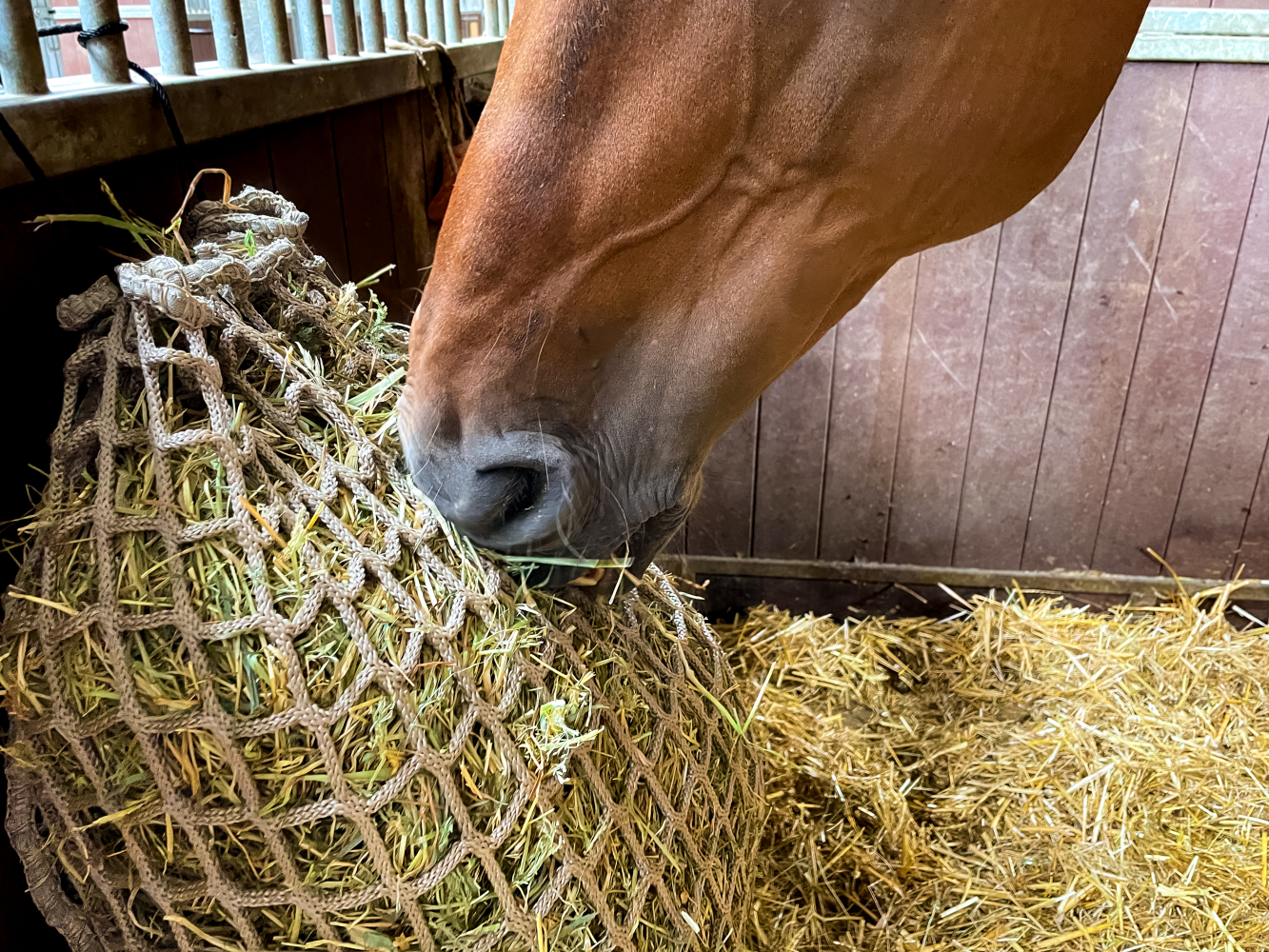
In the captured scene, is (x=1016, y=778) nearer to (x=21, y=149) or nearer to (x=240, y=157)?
(x=240, y=157)

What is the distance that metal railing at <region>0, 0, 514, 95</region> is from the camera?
27.6 inches

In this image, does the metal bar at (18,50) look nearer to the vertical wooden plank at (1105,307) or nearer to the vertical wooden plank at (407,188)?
the vertical wooden plank at (407,188)

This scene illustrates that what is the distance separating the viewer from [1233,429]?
2043 mm

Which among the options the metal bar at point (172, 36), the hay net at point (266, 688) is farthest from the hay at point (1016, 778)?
the metal bar at point (172, 36)

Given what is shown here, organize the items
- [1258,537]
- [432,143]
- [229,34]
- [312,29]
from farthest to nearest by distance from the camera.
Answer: [1258,537], [432,143], [312,29], [229,34]

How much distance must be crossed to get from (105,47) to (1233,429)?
2.36 m

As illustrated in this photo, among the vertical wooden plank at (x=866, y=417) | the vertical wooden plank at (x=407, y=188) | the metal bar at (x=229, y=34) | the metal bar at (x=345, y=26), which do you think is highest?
the metal bar at (x=345, y=26)

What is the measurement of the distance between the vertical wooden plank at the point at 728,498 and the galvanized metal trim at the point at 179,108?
1126 millimetres

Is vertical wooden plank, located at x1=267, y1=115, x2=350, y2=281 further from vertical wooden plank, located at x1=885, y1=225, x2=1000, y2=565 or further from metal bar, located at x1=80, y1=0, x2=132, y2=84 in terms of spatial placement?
vertical wooden plank, located at x1=885, y1=225, x2=1000, y2=565

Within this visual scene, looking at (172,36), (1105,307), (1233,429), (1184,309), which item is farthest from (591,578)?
(1233,429)

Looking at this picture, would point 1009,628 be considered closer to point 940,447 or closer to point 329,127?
point 940,447

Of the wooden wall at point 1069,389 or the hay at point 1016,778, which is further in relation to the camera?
the wooden wall at point 1069,389

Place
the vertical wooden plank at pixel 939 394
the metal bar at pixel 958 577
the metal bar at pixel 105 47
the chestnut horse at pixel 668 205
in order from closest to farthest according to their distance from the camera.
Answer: the chestnut horse at pixel 668 205, the metal bar at pixel 105 47, the vertical wooden plank at pixel 939 394, the metal bar at pixel 958 577

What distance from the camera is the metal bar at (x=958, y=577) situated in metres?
2.19
